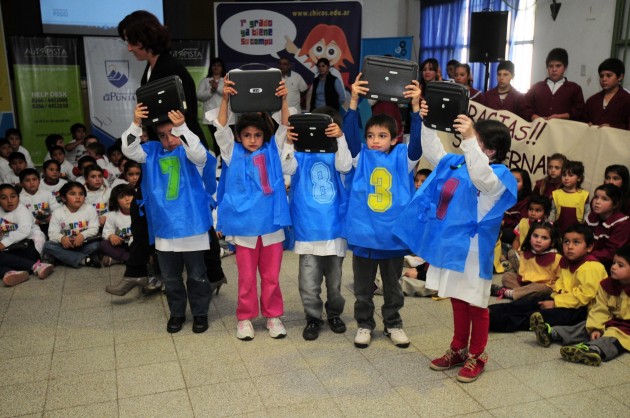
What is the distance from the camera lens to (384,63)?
8.73ft

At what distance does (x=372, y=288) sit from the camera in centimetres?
308

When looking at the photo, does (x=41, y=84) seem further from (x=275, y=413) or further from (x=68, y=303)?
(x=275, y=413)

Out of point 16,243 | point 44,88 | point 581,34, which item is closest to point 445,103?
point 16,243

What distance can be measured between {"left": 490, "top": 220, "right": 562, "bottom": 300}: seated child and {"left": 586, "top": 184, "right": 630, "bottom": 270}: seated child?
28 centimetres

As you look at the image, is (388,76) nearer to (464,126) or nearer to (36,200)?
(464,126)

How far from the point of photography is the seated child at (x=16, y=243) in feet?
13.8

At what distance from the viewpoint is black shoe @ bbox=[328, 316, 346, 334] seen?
3234 millimetres

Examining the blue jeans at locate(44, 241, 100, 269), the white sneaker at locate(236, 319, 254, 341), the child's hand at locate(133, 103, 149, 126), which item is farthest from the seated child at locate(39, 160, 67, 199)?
the white sneaker at locate(236, 319, 254, 341)

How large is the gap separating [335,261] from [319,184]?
1.45 ft

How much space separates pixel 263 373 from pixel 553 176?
112 inches

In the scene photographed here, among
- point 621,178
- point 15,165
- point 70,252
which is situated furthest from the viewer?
point 15,165

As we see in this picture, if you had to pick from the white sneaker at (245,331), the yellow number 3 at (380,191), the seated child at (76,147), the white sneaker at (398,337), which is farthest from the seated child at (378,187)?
the seated child at (76,147)

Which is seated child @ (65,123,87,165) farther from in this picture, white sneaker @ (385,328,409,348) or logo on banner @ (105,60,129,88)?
white sneaker @ (385,328,409,348)

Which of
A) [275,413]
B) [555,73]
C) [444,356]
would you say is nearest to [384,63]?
[444,356]
